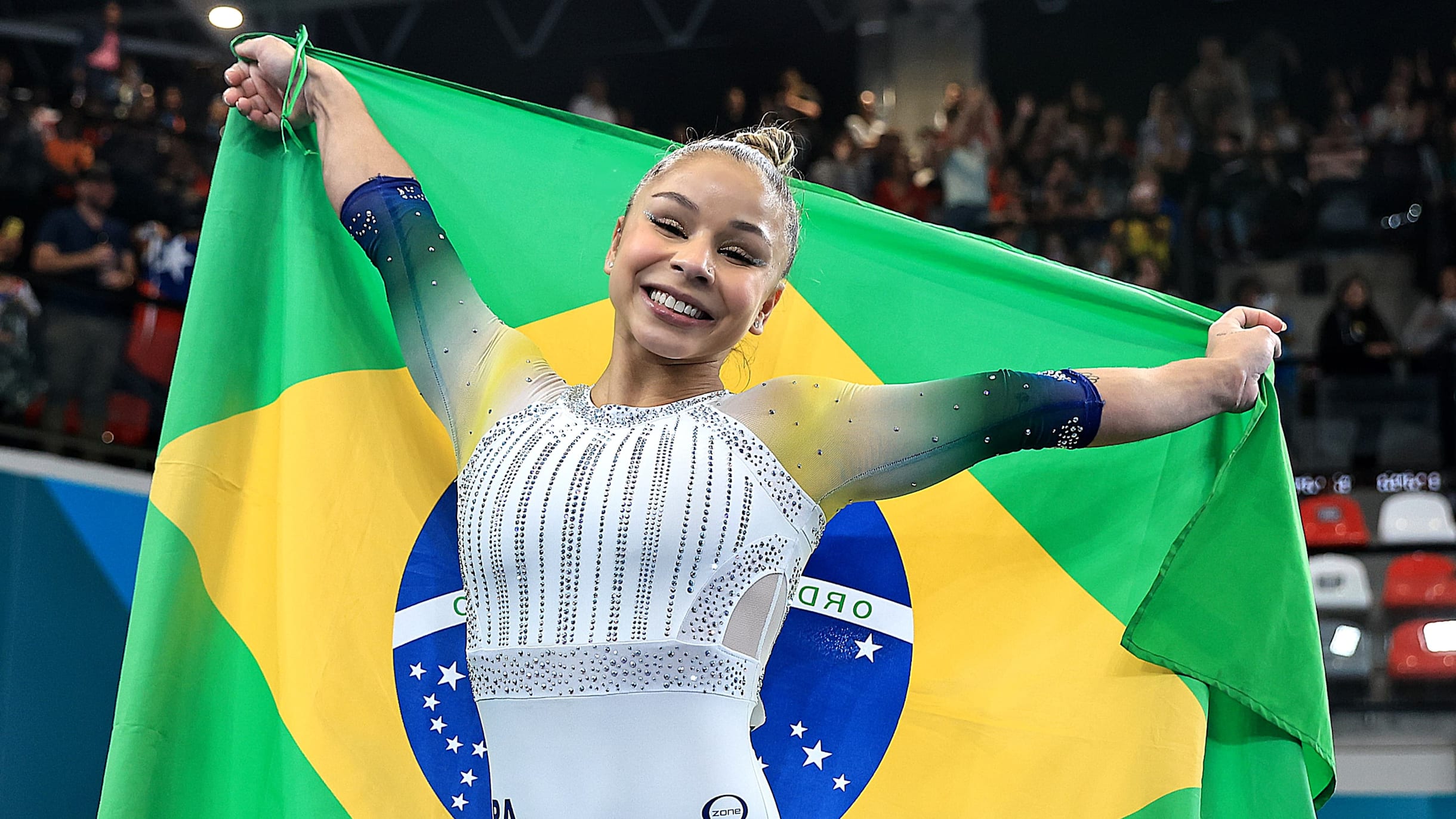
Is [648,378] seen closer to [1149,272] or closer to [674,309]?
[674,309]

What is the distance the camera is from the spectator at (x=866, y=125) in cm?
1062

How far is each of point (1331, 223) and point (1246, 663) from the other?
699 centimetres

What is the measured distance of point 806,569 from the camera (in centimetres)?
246

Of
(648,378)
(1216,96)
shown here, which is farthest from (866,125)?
(648,378)

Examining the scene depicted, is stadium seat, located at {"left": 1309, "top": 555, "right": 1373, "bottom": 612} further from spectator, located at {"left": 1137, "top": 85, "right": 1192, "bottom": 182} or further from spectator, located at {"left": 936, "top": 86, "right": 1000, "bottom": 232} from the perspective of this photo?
spectator, located at {"left": 1137, "top": 85, "right": 1192, "bottom": 182}

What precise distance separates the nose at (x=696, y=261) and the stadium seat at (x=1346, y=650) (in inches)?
187

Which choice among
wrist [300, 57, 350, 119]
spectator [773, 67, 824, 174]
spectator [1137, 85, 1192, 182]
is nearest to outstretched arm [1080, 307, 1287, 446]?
wrist [300, 57, 350, 119]

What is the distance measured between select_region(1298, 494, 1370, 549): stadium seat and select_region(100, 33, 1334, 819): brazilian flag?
4304mm

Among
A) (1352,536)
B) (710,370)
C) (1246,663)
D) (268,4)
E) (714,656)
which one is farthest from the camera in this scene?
(268,4)

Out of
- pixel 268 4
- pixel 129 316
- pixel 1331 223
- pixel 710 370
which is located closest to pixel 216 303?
pixel 710 370

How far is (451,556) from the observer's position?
2.39m

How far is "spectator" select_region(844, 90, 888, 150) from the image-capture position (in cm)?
1062

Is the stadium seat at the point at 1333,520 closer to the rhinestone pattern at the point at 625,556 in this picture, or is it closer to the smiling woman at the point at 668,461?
the smiling woman at the point at 668,461

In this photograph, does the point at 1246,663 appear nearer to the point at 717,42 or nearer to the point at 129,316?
the point at 129,316
